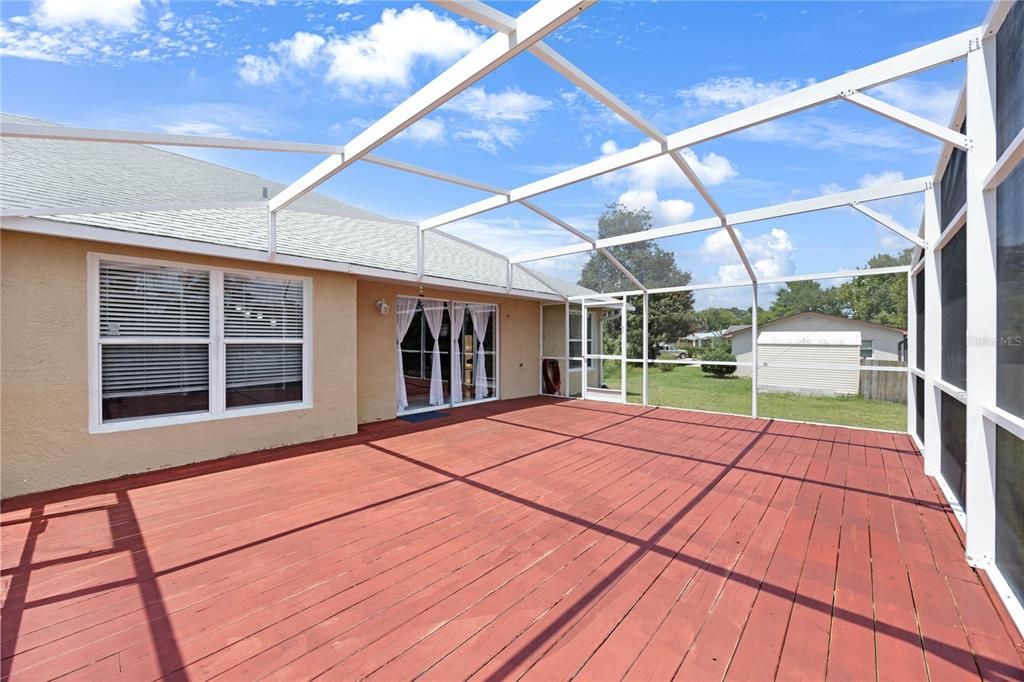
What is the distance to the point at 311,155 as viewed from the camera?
154 inches

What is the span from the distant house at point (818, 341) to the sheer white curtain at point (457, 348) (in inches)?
279

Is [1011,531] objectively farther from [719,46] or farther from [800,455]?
[719,46]

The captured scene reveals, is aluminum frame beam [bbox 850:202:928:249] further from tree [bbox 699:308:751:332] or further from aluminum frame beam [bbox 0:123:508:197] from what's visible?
tree [bbox 699:308:751:332]

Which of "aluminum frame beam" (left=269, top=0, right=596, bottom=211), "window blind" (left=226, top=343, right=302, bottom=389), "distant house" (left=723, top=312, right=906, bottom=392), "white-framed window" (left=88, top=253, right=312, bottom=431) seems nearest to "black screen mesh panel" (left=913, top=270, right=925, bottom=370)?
"distant house" (left=723, top=312, right=906, bottom=392)

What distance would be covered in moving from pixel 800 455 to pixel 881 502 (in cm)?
141

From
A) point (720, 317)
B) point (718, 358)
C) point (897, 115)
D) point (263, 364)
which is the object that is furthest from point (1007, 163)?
point (720, 317)

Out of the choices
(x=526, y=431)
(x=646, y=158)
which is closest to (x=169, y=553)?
(x=526, y=431)

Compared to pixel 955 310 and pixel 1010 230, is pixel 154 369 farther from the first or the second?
pixel 955 310

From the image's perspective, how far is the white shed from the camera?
11.0m

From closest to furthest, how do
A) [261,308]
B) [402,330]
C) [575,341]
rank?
[261,308], [402,330], [575,341]

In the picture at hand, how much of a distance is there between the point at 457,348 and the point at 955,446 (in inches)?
274

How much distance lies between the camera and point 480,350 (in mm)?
8883

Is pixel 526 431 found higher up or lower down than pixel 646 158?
lower down

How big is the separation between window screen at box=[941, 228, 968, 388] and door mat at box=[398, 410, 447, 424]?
246 inches
